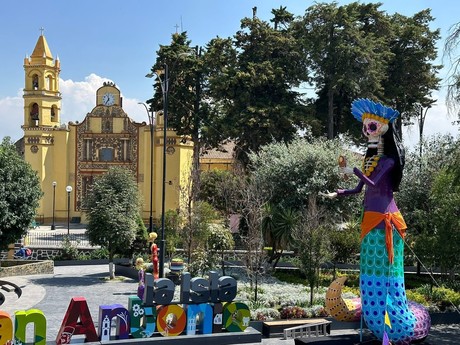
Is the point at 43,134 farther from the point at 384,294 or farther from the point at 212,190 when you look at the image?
the point at 384,294

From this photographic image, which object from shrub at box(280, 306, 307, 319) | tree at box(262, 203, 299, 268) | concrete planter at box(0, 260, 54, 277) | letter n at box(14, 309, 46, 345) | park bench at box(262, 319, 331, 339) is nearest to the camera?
letter n at box(14, 309, 46, 345)

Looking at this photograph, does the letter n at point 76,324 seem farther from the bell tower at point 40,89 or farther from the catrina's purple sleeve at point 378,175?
the bell tower at point 40,89

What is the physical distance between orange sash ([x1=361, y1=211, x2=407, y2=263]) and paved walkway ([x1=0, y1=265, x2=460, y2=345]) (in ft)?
12.5

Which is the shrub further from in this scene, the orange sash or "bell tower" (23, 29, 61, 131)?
"bell tower" (23, 29, 61, 131)

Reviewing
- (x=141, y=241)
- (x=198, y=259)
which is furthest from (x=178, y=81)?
(x=198, y=259)

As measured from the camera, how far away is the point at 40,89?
49281 millimetres

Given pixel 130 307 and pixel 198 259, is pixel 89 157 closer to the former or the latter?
pixel 198 259

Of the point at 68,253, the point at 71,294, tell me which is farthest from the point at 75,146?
the point at 71,294

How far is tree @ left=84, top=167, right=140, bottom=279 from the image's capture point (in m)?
22.5

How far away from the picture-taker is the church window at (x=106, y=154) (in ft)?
160

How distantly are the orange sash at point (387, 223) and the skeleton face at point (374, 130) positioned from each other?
146cm

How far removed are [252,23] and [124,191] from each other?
17671 millimetres

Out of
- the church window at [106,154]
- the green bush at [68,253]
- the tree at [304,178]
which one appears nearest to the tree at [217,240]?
the tree at [304,178]

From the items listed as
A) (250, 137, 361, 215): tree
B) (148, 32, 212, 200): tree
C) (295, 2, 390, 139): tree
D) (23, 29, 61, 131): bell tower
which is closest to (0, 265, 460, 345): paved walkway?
(250, 137, 361, 215): tree
